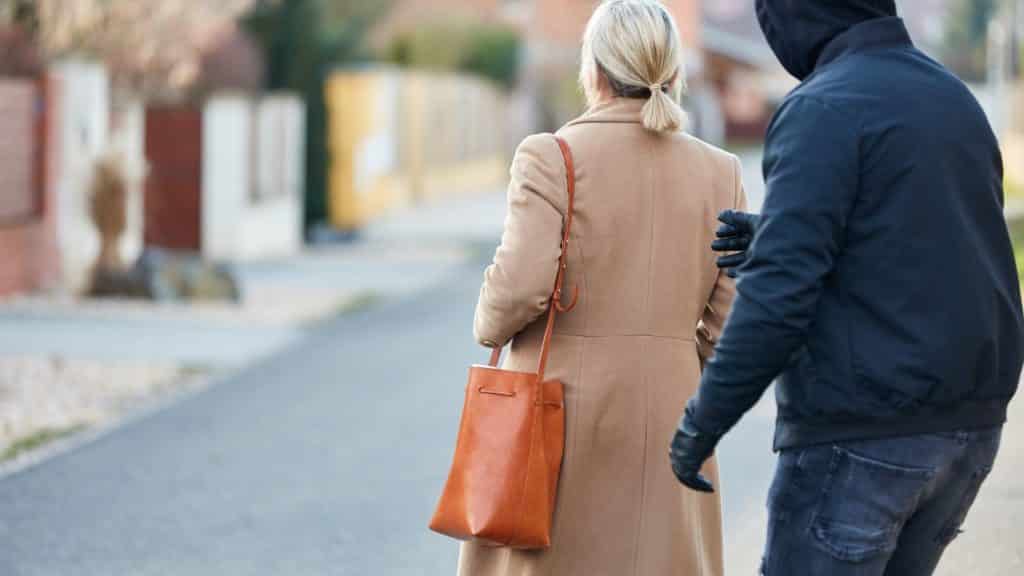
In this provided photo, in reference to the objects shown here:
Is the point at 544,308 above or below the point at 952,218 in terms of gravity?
below

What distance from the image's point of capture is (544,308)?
13.4ft

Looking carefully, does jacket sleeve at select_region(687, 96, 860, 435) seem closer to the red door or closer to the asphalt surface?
the asphalt surface

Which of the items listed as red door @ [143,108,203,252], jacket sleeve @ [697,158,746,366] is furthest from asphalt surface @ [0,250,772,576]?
red door @ [143,108,203,252]

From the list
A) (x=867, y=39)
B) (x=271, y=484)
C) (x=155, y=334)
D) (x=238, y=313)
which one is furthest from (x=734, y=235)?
(x=238, y=313)

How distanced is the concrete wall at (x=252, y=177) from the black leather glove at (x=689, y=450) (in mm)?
17479

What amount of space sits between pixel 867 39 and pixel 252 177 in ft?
63.9

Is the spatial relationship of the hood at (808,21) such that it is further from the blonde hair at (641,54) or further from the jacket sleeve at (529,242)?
the jacket sleeve at (529,242)

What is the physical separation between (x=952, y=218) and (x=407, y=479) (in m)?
5.13

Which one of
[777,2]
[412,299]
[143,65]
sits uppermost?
[777,2]

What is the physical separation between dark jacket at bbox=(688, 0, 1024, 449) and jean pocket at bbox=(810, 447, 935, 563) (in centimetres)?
6

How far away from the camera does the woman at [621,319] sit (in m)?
4.13

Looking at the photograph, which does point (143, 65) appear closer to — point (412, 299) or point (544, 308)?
point (412, 299)

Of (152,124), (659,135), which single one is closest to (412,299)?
(152,124)

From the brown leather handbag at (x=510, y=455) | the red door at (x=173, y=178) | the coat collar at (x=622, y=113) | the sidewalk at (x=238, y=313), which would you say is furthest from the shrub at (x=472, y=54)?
the brown leather handbag at (x=510, y=455)
